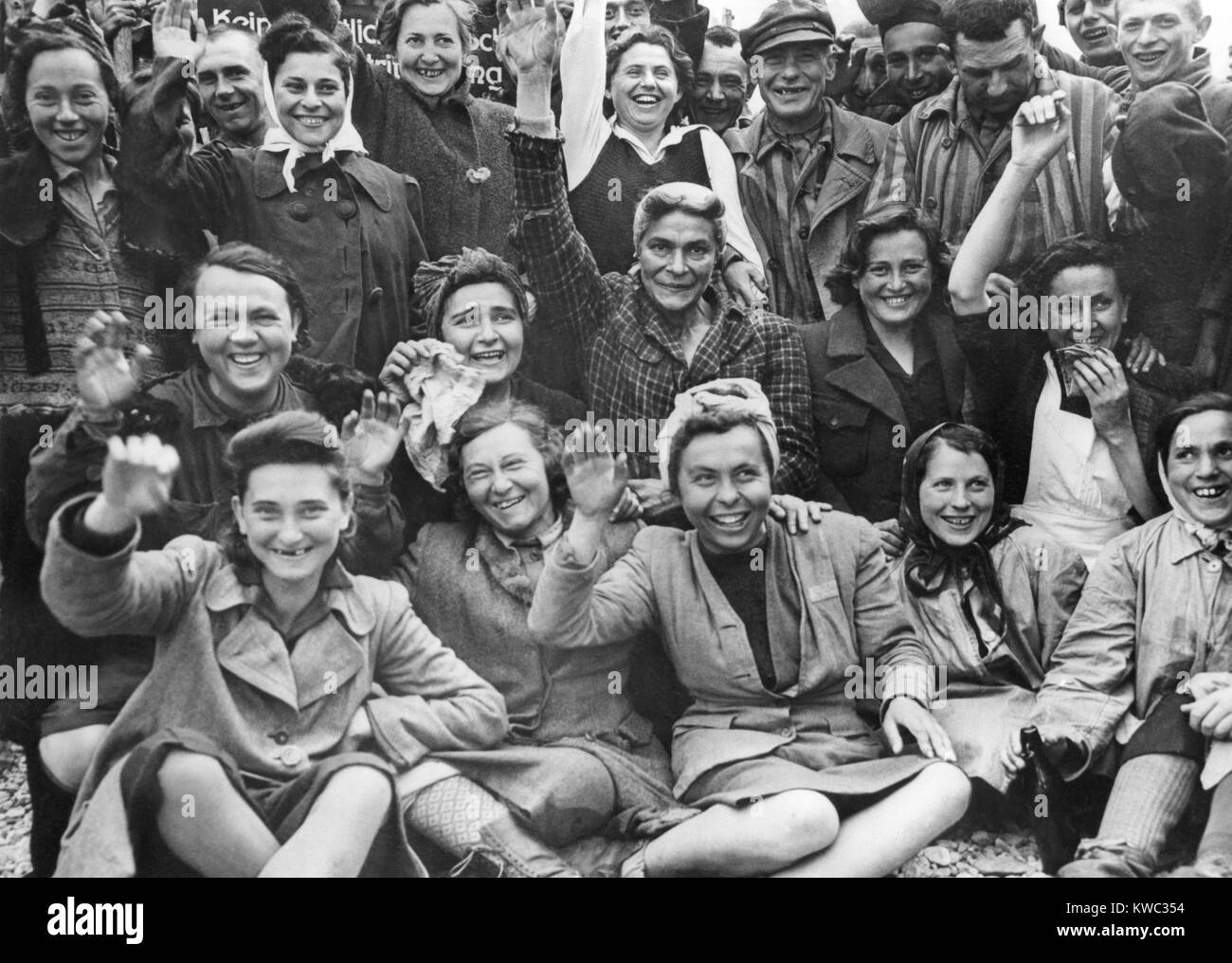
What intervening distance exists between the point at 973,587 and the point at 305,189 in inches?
117

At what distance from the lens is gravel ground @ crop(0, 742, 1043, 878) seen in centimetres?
662

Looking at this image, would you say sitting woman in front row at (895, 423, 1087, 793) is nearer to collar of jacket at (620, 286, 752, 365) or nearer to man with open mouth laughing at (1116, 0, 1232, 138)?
collar of jacket at (620, 286, 752, 365)

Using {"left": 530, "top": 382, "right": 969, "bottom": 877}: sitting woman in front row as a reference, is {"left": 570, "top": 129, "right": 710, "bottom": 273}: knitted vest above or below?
above

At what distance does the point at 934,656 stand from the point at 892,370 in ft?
3.65

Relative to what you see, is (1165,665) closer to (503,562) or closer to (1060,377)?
(1060,377)

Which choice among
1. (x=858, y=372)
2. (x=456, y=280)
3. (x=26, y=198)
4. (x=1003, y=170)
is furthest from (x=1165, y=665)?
(x=26, y=198)

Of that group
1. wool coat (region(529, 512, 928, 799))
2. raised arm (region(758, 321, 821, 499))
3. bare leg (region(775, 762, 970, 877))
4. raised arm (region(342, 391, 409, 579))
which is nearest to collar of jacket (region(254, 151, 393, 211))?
raised arm (region(342, 391, 409, 579))

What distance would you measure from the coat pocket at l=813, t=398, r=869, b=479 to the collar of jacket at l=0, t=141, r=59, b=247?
3.06 metres

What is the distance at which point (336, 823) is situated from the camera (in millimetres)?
6328

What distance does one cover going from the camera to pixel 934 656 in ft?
22.0

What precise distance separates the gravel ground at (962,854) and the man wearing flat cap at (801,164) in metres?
2.09
